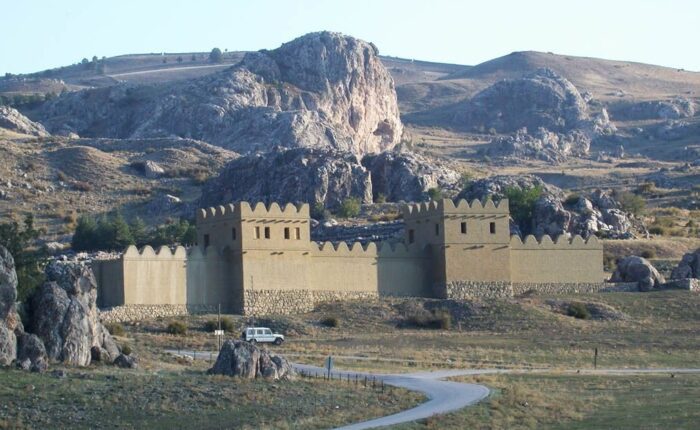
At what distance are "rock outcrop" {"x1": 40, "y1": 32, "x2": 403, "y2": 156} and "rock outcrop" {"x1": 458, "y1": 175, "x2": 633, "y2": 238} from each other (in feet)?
127

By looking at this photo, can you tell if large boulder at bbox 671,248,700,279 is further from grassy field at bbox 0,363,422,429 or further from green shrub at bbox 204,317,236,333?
A: grassy field at bbox 0,363,422,429

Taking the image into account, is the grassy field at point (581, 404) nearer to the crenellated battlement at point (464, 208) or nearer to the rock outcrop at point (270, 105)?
the crenellated battlement at point (464, 208)

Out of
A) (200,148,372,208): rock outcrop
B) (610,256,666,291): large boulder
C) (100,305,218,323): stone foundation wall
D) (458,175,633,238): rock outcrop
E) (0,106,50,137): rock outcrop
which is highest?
(0,106,50,137): rock outcrop

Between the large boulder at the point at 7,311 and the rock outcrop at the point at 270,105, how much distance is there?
9976 centimetres

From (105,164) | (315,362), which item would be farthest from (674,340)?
(105,164)

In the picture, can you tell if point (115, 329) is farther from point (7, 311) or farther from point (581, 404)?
point (581, 404)

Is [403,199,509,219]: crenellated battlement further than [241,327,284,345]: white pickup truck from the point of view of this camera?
Yes

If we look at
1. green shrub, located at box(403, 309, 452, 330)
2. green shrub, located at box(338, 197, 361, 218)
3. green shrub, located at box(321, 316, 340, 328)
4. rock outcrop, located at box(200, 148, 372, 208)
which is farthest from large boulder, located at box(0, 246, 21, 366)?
rock outcrop, located at box(200, 148, 372, 208)

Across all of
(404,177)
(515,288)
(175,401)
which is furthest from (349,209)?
(175,401)

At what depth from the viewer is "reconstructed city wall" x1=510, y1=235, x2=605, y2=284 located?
8181 cm

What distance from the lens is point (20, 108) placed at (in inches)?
7623

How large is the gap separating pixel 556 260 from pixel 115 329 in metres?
25.7

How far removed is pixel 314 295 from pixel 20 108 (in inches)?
4868

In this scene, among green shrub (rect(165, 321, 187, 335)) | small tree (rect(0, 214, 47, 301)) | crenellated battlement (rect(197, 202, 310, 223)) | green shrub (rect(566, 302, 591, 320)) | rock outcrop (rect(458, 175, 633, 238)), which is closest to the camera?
small tree (rect(0, 214, 47, 301))
